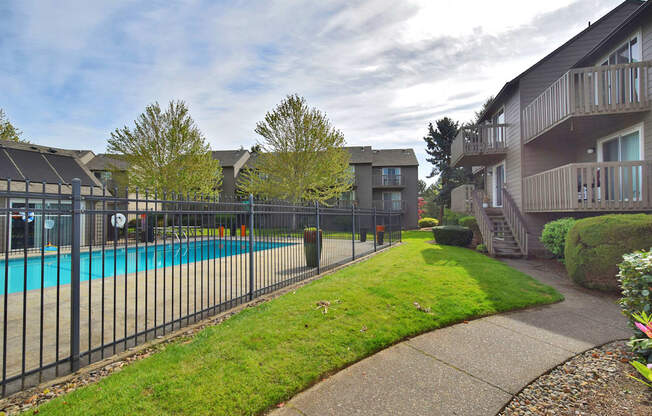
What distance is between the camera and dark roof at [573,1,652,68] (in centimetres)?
840

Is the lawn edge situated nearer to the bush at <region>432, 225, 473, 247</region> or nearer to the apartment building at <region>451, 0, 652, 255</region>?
the apartment building at <region>451, 0, 652, 255</region>

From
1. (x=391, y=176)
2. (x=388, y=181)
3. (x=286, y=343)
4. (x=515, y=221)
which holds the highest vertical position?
(x=391, y=176)

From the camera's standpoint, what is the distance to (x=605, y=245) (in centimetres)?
650

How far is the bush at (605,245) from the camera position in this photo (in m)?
6.22

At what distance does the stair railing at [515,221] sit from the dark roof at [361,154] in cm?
1865

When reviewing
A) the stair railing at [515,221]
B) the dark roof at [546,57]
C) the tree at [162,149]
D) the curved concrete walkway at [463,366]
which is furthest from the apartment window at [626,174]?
the tree at [162,149]

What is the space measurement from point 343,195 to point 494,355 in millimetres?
28380

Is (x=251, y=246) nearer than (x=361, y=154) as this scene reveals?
Yes

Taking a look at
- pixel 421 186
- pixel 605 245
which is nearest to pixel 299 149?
pixel 605 245

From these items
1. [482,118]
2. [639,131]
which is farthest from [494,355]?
[482,118]

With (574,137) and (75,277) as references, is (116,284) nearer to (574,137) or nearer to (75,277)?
(75,277)

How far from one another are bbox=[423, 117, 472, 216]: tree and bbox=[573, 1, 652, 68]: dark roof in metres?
20.6

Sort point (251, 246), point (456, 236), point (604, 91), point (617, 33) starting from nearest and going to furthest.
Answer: point (251, 246) → point (604, 91) → point (617, 33) → point (456, 236)

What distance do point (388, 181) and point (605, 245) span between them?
2607 cm
